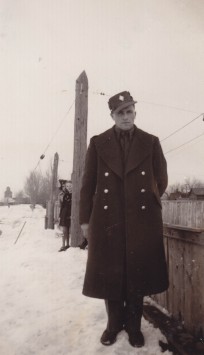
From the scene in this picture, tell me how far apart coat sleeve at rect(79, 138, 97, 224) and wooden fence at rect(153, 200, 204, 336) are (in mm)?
956

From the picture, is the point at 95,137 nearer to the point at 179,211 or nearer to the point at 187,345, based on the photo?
the point at 187,345

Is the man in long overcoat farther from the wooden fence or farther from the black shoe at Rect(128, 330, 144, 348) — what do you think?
the wooden fence

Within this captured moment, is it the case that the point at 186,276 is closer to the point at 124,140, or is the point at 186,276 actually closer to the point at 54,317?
the point at 124,140

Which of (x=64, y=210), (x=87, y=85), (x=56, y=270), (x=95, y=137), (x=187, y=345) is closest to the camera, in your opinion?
(x=187, y=345)

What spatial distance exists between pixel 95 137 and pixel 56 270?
3.42 metres

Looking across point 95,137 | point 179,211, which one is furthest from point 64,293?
point 179,211

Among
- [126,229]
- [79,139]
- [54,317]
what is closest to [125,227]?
[126,229]

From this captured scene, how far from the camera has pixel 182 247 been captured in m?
3.71

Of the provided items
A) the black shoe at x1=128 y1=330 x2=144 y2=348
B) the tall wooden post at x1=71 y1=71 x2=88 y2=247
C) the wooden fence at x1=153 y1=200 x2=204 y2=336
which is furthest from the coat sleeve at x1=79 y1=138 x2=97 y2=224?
the tall wooden post at x1=71 y1=71 x2=88 y2=247

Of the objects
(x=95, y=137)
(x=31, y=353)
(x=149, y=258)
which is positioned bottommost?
(x=31, y=353)

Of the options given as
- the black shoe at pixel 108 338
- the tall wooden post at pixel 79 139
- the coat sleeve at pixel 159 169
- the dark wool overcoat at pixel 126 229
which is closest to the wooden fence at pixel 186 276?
the dark wool overcoat at pixel 126 229

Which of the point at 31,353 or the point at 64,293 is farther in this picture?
the point at 64,293

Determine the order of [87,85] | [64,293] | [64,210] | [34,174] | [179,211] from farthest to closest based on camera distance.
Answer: [34,174] → [179,211] → [64,210] → [87,85] → [64,293]

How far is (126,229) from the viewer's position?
3262mm
